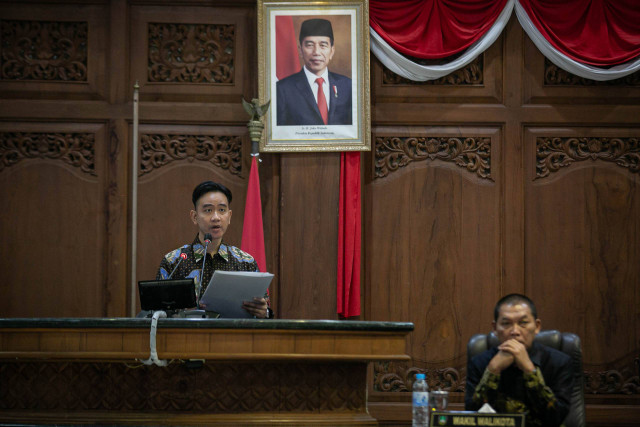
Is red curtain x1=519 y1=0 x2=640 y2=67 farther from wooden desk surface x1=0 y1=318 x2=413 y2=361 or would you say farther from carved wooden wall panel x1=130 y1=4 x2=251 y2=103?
wooden desk surface x1=0 y1=318 x2=413 y2=361

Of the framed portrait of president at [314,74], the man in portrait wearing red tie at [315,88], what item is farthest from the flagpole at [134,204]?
the man in portrait wearing red tie at [315,88]

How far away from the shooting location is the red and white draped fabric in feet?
15.1

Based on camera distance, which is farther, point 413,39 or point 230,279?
point 413,39

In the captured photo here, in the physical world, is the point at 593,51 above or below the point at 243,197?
above

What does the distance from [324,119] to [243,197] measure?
28.2 inches

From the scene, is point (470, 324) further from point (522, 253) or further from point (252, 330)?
point (252, 330)

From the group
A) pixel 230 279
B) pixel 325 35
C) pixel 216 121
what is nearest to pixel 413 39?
pixel 325 35

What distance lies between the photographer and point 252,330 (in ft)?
8.45

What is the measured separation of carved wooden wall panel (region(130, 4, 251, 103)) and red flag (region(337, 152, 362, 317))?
86 centimetres

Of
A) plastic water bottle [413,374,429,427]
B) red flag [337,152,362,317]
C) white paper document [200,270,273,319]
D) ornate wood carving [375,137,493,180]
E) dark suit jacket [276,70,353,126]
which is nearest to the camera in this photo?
plastic water bottle [413,374,429,427]

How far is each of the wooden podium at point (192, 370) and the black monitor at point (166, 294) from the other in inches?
7.2

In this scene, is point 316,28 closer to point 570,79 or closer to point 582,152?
point 570,79

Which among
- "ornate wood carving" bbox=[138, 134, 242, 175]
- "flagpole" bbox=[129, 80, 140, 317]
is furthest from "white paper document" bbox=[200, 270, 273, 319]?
"ornate wood carving" bbox=[138, 134, 242, 175]

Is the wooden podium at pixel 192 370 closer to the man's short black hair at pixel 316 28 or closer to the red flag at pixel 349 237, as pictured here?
the red flag at pixel 349 237
